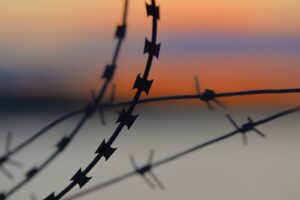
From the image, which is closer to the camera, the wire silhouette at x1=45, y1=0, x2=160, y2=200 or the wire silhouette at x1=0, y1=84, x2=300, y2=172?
the wire silhouette at x1=45, y1=0, x2=160, y2=200

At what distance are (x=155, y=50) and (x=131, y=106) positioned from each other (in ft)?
0.27

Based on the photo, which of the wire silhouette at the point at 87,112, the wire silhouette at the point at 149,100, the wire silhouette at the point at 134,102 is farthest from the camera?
the wire silhouette at the point at 87,112

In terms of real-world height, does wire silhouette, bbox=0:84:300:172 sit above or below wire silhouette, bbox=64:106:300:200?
above

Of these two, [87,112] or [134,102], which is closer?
[134,102]

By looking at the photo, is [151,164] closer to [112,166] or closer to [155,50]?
[155,50]

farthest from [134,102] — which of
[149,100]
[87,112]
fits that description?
[87,112]

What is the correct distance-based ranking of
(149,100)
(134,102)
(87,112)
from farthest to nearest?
(87,112)
(149,100)
(134,102)

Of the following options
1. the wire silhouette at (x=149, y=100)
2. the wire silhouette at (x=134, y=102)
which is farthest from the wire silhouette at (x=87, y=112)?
the wire silhouette at (x=134, y=102)

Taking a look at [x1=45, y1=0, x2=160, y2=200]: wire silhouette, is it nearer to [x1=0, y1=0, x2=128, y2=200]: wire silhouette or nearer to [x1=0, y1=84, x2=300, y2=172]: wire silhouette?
→ [x1=0, y1=84, x2=300, y2=172]: wire silhouette

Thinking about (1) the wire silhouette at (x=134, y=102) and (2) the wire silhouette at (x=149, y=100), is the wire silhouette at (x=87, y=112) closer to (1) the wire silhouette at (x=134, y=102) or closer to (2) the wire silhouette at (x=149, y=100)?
(2) the wire silhouette at (x=149, y=100)

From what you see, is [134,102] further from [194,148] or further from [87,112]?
[87,112]

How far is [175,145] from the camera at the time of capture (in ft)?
19.1

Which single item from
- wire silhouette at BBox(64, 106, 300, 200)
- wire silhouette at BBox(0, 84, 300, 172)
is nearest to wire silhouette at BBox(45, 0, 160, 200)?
wire silhouette at BBox(0, 84, 300, 172)

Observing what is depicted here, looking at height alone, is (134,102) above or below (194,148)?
above
